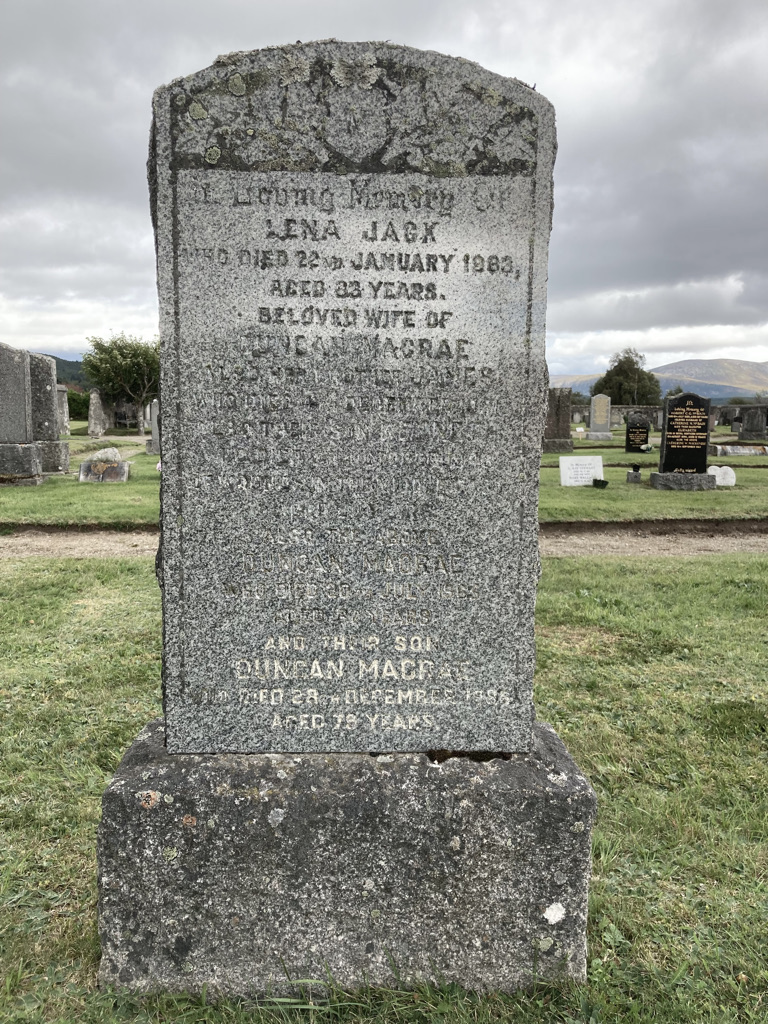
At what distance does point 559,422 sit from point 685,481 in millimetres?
7559

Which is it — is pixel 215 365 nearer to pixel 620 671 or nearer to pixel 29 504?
pixel 620 671

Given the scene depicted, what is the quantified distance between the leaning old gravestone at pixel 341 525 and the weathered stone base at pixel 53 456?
1467 cm

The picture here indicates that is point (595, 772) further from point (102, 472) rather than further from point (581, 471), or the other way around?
point (102, 472)

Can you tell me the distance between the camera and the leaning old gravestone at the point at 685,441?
48.0 feet

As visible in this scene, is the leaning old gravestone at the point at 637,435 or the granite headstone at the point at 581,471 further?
the leaning old gravestone at the point at 637,435

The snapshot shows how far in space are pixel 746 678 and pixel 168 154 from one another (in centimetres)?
462

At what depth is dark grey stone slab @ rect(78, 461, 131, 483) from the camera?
567 inches

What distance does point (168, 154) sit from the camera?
2086 millimetres

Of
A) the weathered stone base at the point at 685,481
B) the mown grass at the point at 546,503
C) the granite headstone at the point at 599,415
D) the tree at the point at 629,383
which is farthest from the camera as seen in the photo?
the tree at the point at 629,383

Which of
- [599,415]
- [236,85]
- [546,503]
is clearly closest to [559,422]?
[599,415]

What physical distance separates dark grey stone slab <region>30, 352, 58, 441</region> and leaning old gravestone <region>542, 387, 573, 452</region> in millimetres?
13757

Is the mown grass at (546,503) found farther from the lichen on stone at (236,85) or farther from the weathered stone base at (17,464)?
the lichen on stone at (236,85)

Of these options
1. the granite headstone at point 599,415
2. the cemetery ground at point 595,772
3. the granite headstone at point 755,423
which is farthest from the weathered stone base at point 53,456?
the granite headstone at point 755,423

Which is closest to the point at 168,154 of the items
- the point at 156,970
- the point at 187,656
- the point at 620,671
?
the point at 187,656
